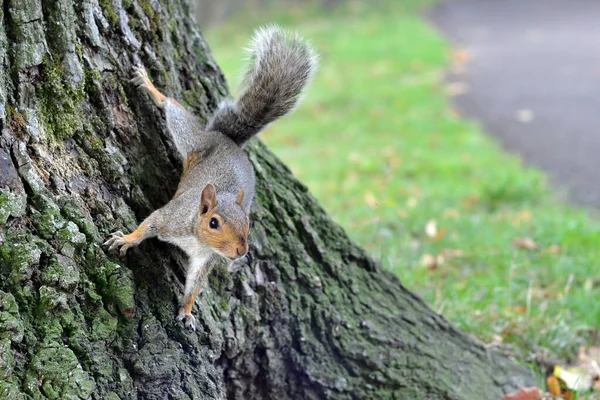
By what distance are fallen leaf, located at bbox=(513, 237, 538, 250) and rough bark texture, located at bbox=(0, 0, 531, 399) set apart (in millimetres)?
1536

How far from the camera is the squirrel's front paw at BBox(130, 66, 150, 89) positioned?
2232mm

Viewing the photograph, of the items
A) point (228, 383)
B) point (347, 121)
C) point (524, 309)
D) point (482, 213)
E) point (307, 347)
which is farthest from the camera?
point (347, 121)

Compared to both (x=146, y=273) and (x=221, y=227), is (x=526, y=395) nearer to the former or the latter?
(x=221, y=227)

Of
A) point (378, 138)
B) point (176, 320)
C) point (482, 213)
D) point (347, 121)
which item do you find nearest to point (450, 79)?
point (347, 121)

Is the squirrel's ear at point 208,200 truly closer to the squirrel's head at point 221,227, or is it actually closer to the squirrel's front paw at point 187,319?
the squirrel's head at point 221,227

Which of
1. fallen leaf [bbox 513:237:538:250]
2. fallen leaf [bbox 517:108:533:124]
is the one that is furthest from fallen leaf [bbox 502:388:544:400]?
fallen leaf [bbox 517:108:533:124]

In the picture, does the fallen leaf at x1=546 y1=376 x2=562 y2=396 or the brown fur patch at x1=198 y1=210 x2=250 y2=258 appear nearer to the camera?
the brown fur patch at x1=198 y1=210 x2=250 y2=258

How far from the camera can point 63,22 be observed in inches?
78.5

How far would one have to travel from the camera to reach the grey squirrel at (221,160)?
86.2 inches

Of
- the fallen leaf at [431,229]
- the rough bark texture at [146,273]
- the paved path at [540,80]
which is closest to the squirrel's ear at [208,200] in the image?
the rough bark texture at [146,273]

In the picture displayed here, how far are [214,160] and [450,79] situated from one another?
811 centimetres

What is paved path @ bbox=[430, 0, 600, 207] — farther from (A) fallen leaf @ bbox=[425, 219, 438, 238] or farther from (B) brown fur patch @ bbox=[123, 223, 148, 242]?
(B) brown fur patch @ bbox=[123, 223, 148, 242]

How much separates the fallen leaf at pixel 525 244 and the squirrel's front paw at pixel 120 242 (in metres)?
2.83

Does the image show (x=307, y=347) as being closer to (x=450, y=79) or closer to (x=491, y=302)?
(x=491, y=302)
